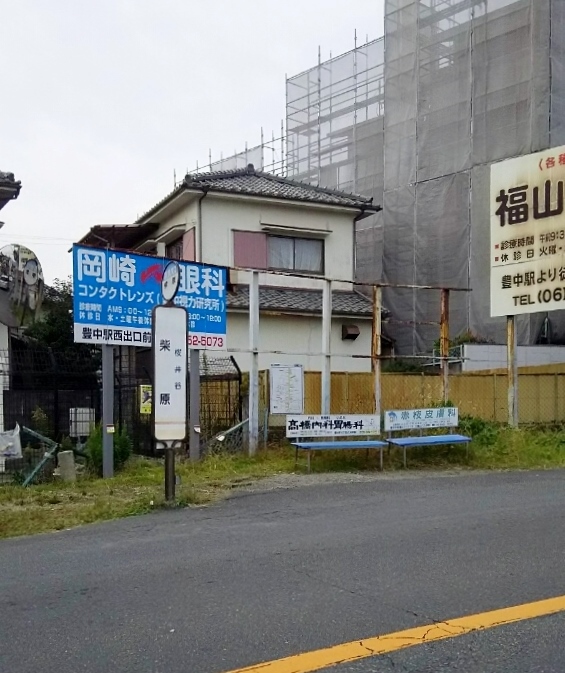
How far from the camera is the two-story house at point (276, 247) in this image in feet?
64.1

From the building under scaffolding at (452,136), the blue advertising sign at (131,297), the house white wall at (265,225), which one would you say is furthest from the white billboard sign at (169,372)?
the building under scaffolding at (452,136)

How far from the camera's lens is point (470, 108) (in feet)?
73.1

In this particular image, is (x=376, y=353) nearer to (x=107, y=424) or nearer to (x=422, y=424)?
(x=422, y=424)

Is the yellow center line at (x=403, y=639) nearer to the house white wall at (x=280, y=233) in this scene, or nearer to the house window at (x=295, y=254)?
the house white wall at (x=280, y=233)

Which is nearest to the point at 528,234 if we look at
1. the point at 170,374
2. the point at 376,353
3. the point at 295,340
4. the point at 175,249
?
the point at 376,353

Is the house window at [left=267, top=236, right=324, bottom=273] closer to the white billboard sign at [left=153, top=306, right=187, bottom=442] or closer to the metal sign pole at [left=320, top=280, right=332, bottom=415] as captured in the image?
the metal sign pole at [left=320, top=280, right=332, bottom=415]

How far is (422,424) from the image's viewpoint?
13375 mm

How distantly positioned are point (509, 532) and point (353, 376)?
25.8 ft

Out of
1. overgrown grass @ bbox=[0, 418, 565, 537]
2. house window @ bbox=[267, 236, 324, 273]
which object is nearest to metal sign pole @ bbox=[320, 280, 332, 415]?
overgrown grass @ bbox=[0, 418, 565, 537]

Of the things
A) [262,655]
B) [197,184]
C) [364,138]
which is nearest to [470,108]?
[364,138]

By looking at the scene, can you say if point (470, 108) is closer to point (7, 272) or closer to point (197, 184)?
point (197, 184)

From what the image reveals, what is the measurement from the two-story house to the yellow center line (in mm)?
14104

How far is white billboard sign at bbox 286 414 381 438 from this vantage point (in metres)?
12.1

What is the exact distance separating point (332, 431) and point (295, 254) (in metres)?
9.39
